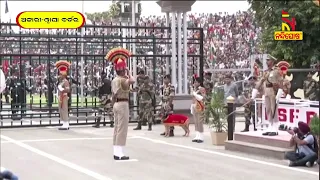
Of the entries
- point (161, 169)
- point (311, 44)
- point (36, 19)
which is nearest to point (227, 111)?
point (161, 169)

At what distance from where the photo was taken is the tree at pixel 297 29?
2366 centimetres

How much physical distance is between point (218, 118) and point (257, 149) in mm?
1942

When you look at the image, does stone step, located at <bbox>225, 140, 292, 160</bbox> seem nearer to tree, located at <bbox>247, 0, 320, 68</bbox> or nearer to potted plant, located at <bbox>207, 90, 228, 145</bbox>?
potted plant, located at <bbox>207, 90, 228, 145</bbox>

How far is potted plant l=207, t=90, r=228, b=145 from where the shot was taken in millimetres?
13914

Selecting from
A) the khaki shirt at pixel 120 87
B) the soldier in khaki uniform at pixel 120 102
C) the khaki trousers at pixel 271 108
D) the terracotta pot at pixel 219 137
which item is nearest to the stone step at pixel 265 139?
the khaki trousers at pixel 271 108

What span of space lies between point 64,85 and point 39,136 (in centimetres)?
238

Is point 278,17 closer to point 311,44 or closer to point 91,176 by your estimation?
point 311,44

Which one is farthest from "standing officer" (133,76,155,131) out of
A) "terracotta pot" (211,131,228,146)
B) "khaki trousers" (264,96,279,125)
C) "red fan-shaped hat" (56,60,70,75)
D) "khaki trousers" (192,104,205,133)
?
"khaki trousers" (264,96,279,125)

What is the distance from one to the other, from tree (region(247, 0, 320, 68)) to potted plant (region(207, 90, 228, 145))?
1047 centimetres

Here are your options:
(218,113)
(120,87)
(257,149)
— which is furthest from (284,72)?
(120,87)

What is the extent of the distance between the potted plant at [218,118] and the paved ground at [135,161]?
1.11 ft

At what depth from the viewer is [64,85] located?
18.3 metres

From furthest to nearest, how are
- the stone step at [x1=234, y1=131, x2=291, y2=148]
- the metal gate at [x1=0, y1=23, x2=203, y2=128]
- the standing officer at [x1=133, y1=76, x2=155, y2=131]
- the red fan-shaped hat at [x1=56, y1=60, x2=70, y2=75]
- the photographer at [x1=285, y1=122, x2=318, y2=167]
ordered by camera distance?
the metal gate at [x1=0, y1=23, x2=203, y2=128], the red fan-shaped hat at [x1=56, y1=60, x2=70, y2=75], the standing officer at [x1=133, y1=76, x2=155, y2=131], the stone step at [x1=234, y1=131, x2=291, y2=148], the photographer at [x1=285, y1=122, x2=318, y2=167]

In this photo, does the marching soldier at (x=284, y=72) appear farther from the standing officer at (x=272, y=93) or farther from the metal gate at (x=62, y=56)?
the metal gate at (x=62, y=56)
